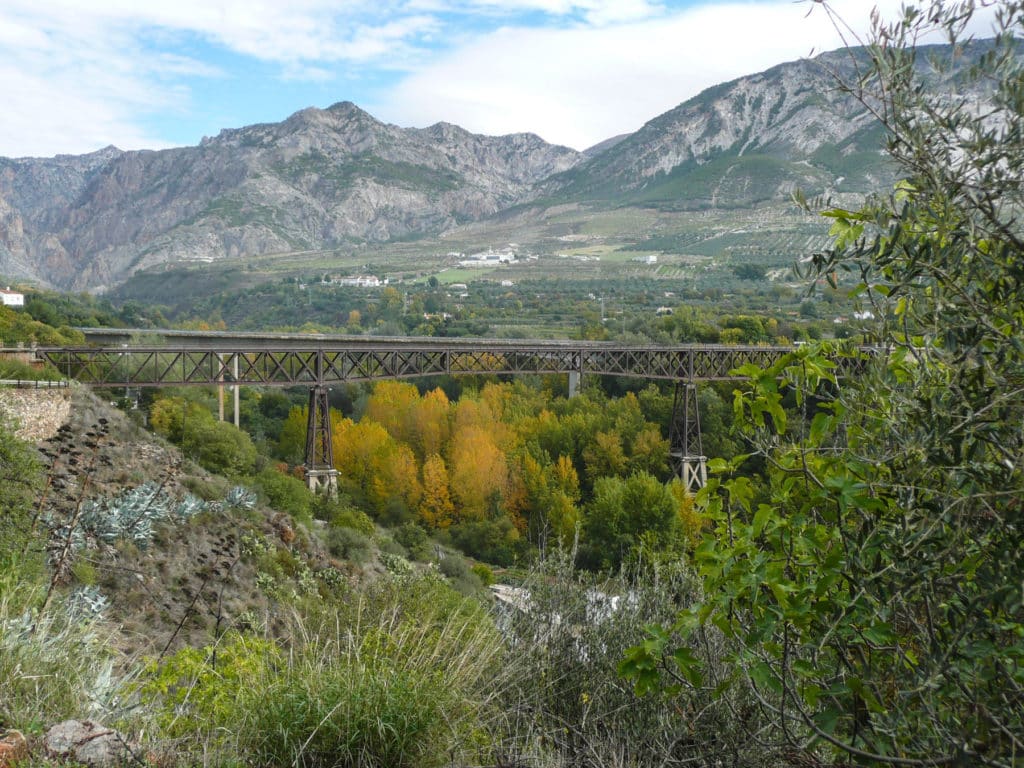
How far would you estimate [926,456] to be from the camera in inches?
88.2

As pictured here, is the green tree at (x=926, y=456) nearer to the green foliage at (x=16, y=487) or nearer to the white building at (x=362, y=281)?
the green foliage at (x=16, y=487)

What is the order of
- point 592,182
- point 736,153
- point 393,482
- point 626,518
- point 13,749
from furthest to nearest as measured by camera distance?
1. point 592,182
2. point 736,153
3. point 393,482
4. point 626,518
5. point 13,749

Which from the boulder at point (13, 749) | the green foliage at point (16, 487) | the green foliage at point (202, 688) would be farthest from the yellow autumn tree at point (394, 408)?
the boulder at point (13, 749)

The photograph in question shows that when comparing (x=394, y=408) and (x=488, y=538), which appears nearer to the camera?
(x=488, y=538)

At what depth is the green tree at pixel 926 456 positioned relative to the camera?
221cm

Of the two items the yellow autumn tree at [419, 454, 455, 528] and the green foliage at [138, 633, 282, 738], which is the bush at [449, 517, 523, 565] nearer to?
the yellow autumn tree at [419, 454, 455, 528]

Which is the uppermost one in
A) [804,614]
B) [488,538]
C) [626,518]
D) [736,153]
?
[736,153]

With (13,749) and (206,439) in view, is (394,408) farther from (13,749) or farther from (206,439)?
(13,749)

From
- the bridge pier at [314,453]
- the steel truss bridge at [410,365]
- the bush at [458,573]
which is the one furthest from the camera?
the steel truss bridge at [410,365]

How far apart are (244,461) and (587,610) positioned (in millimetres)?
22239

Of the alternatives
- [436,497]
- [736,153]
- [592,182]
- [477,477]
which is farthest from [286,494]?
[592,182]

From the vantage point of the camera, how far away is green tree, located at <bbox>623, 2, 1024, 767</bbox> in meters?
2.21

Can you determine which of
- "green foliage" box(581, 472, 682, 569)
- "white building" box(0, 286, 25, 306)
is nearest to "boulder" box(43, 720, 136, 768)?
"green foliage" box(581, 472, 682, 569)

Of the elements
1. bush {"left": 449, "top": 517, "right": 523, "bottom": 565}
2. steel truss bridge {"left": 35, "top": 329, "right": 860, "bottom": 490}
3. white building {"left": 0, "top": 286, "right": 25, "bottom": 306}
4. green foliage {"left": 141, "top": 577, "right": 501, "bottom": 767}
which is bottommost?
bush {"left": 449, "top": 517, "right": 523, "bottom": 565}
